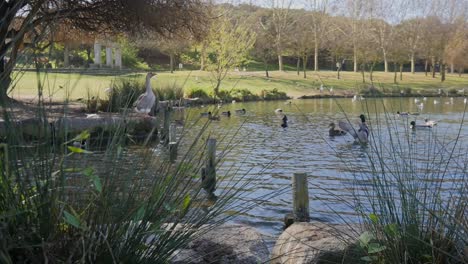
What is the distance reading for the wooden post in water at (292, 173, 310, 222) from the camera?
16.3ft

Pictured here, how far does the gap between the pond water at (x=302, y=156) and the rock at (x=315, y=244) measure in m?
0.20

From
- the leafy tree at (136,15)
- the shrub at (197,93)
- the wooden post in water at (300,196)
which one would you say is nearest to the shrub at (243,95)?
the shrub at (197,93)

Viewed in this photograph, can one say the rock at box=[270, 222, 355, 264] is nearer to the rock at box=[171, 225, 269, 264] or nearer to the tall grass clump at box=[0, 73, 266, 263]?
Answer: the rock at box=[171, 225, 269, 264]

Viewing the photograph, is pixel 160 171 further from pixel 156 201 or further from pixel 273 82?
pixel 273 82

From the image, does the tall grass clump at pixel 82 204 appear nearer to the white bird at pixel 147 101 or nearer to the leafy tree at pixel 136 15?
the white bird at pixel 147 101

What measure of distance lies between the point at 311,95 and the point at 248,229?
28.3 meters

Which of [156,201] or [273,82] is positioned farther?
[273,82]

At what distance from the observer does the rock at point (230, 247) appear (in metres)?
2.98

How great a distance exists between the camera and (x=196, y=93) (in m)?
25.1

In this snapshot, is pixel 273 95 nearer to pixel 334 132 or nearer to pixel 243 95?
pixel 243 95

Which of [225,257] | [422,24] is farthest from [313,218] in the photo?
[422,24]

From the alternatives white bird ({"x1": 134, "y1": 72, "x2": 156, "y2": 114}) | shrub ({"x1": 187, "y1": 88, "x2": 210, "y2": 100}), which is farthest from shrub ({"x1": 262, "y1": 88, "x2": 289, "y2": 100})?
white bird ({"x1": 134, "y1": 72, "x2": 156, "y2": 114})

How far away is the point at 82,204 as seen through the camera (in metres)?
2.19

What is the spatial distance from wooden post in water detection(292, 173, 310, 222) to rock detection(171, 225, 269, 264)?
1407 millimetres
